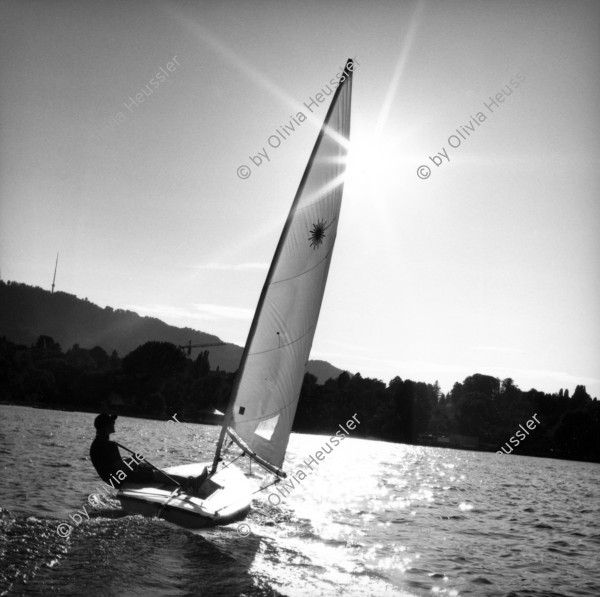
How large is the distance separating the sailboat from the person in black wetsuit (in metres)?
0.39

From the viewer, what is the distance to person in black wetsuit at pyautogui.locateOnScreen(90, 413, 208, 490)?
54.5ft

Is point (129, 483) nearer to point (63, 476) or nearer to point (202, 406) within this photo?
point (63, 476)

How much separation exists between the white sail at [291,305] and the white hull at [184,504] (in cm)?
161

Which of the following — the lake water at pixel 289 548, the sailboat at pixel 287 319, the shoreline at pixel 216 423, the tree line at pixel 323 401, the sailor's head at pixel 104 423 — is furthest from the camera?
the tree line at pixel 323 401

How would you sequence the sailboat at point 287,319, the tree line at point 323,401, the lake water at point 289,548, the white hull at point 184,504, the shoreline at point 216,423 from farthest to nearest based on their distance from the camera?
the tree line at point 323,401
the shoreline at point 216,423
the sailboat at point 287,319
the white hull at point 184,504
the lake water at point 289,548

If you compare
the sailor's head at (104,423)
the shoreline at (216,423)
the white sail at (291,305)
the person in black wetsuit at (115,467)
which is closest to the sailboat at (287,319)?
the white sail at (291,305)

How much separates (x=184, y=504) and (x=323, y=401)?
139 m

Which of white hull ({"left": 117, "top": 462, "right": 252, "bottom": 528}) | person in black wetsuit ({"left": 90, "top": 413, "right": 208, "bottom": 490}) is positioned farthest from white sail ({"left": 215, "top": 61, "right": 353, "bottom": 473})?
person in black wetsuit ({"left": 90, "top": 413, "right": 208, "bottom": 490})

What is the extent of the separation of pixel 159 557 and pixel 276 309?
25.2 feet

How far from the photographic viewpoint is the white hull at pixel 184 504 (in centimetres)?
1485

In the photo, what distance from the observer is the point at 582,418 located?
137000mm

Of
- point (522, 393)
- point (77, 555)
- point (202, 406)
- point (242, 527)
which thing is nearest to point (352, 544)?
point (242, 527)

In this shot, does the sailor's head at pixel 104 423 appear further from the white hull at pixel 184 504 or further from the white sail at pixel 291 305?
the white sail at pixel 291 305

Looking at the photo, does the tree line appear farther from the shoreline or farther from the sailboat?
the sailboat
